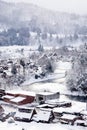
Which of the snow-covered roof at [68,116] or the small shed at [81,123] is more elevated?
the snow-covered roof at [68,116]

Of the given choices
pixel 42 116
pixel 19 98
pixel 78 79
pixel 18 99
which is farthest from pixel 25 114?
pixel 78 79

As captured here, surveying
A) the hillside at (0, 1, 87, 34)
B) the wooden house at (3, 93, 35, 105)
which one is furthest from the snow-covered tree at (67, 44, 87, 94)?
the hillside at (0, 1, 87, 34)

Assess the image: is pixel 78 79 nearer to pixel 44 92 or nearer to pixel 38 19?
pixel 44 92

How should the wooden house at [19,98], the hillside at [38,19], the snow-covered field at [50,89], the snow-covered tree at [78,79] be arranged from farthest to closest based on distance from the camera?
the hillside at [38,19] < the snow-covered tree at [78,79] < the wooden house at [19,98] < the snow-covered field at [50,89]

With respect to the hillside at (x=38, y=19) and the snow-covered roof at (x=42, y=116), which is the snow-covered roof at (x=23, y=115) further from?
the hillside at (x=38, y=19)

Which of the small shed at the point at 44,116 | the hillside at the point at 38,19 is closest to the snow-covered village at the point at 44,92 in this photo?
the small shed at the point at 44,116
